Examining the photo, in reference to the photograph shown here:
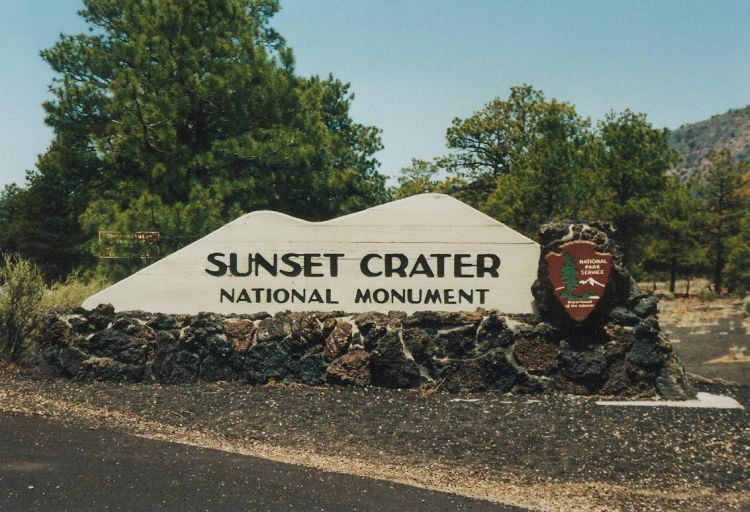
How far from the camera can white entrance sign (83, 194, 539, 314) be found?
10.1 meters

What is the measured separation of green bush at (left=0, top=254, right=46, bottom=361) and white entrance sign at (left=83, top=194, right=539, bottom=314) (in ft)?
5.14

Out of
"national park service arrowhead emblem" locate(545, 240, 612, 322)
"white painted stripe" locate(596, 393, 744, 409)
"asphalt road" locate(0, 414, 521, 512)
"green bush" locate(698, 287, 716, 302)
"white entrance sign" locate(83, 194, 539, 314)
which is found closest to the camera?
"asphalt road" locate(0, 414, 521, 512)

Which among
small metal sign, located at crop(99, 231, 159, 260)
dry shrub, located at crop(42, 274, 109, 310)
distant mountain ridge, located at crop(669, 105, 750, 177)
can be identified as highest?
distant mountain ridge, located at crop(669, 105, 750, 177)

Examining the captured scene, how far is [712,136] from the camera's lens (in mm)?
143500

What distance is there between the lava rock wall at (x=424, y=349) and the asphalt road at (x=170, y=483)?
2863 millimetres

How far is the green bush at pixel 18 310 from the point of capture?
11.1 meters

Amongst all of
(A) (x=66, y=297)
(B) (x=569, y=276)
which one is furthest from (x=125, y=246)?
(B) (x=569, y=276)

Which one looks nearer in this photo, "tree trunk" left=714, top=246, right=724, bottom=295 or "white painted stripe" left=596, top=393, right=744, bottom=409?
"white painted stripe" left=596, top=393, right=744, bottom=409

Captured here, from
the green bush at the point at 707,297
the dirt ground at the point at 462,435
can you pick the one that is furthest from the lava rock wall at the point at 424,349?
the green bush at the point at 707,297

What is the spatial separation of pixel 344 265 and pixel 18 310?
4536 mm

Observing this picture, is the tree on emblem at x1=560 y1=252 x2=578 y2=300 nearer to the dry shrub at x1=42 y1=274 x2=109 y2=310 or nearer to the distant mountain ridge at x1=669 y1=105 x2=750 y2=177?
the dry shrub at x1=42 y1=274 x2=109 y2=310

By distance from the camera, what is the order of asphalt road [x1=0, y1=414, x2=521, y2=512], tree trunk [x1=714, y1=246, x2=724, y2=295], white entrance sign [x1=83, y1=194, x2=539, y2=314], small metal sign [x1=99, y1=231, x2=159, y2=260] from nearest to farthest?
asphalt road [x1=0, y1=414, x2=521, y2=512] → white entrance sign [x1=83, y1=194, x2=539, y2=314] → small metal sign [x1=99, y1=231, x2=159, y2=260] → tree trunk [x1=714, y1=246, x2=724, y2=295]

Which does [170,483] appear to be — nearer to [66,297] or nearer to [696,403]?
[696,403]

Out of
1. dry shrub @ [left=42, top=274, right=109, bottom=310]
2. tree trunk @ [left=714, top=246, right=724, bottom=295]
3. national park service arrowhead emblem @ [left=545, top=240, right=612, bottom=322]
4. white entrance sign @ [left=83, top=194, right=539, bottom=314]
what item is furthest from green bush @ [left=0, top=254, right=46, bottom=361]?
tree trunk @ [left=714, top=246, right=724, bottom=295]
